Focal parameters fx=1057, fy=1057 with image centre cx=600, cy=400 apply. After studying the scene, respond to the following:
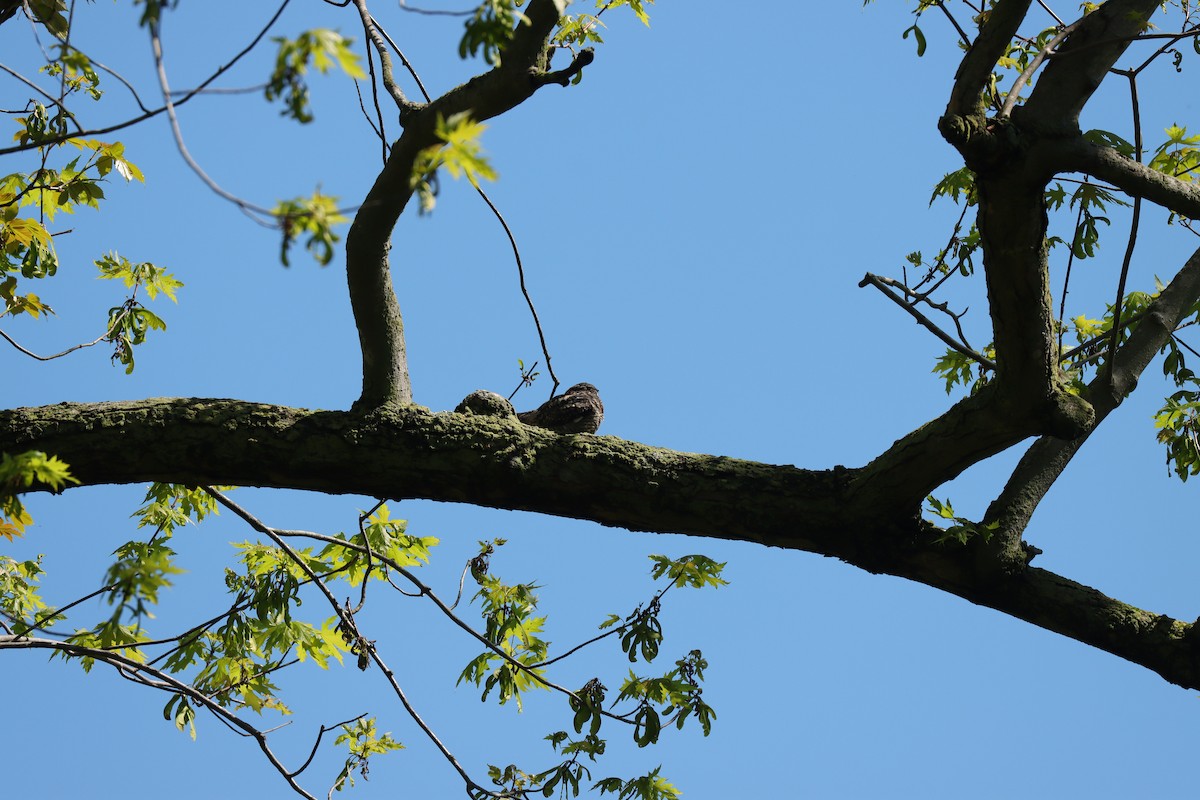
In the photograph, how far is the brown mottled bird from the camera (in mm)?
3816

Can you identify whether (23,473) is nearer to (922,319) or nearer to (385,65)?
(385,65)

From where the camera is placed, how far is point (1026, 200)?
290cm

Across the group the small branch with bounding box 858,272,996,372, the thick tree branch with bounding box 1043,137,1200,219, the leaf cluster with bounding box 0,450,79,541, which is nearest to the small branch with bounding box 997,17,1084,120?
the thick tree branch with bounding box 1043,137,1200,219

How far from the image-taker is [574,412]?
3.81 metres

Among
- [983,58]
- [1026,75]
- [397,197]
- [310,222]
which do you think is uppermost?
[397,197]

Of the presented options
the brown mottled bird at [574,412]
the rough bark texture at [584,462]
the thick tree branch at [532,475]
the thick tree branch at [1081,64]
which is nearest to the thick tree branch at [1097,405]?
the rough bark texture at [584,462]

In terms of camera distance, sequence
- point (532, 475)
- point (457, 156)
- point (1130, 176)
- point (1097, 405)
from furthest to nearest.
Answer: point (1097, 405), point (532, 475), point (1130, 176), point (457, 156)

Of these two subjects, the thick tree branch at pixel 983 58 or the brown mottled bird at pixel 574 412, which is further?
the brown mottled bird at pixel 574 412

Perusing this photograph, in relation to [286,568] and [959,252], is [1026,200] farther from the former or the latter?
[286,568]

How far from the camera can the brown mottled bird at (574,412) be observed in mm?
3816

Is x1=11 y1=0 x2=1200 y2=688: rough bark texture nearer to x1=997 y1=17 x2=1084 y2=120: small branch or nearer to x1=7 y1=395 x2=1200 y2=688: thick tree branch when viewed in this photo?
x1=7 y1=395 x2=1200 y2=688: thick tree branch

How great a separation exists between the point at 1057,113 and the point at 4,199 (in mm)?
4125

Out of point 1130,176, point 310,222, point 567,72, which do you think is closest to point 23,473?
point 310,222

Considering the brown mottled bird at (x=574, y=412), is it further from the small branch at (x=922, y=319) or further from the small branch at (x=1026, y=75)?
the small branch at (x=1026, y=75)
